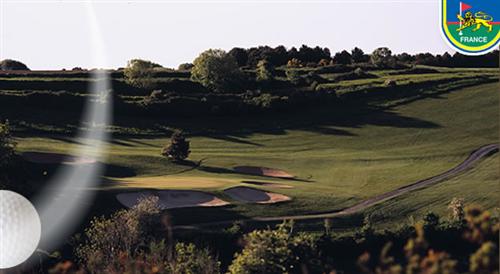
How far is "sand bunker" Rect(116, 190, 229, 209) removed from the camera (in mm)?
57812

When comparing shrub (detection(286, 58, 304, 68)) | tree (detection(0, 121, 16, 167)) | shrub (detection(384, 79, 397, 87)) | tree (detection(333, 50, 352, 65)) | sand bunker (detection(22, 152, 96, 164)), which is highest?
tree (detection(333, 50, 352, 65))

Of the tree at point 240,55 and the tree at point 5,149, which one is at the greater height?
the tree at point 240,55

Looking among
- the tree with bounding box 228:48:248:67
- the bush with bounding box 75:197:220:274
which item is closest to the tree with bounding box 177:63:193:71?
the tree with bounding box 228:48:248:67

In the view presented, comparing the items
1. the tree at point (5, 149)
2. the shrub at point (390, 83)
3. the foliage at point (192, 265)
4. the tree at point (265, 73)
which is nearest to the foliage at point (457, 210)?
the foliage at point (192, 265)

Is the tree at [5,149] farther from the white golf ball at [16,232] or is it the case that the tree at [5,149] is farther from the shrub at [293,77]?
the shrub at [293,77]

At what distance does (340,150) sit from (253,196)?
92.7 ft

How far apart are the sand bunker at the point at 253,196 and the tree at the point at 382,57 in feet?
298

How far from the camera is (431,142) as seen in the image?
90500mm

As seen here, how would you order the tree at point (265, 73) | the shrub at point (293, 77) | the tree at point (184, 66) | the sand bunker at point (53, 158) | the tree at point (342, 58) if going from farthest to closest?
1. the tree at point (342, 58)
2. the tree at point (184, 66)
3. the tree at point (265, 73)
4. the shrub at point (293, 77)
5. the sand bunker at point (53, 158)

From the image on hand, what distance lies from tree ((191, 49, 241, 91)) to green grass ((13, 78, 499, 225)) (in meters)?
17.2

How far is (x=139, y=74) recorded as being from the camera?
11694 cm

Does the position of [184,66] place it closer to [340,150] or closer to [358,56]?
[358,56]

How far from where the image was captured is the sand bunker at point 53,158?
72.2 m

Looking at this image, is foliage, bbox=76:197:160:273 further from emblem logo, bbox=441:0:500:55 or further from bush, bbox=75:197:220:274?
emblem logo, bbox=441:0:500:55
